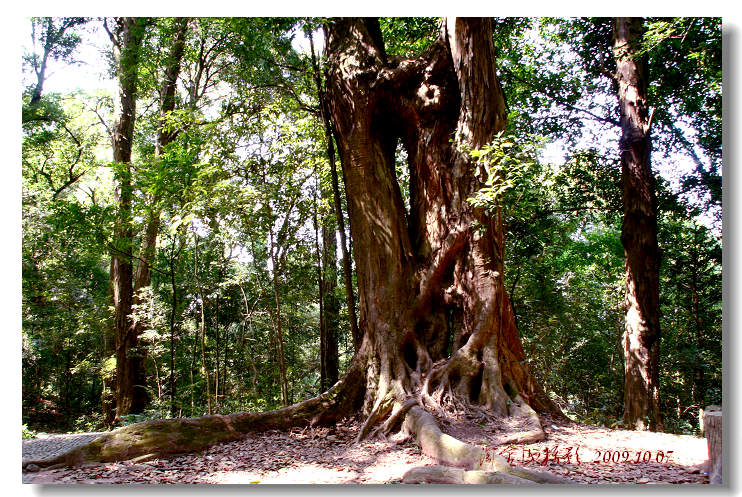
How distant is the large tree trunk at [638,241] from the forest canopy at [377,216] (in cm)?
3

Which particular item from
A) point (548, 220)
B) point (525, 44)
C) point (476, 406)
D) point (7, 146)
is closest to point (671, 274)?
point (548, 220)

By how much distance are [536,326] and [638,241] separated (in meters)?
3.28

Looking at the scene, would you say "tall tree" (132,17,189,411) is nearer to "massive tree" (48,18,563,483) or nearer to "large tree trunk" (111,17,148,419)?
"large tree trunk" (111,17,148,419)

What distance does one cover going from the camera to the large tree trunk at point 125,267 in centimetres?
656

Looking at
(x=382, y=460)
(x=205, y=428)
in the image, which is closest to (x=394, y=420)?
(x=382, y=460)

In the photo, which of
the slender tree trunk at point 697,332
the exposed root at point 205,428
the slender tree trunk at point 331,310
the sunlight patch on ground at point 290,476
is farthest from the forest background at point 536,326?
the sunlight patch on ground at point 290,476

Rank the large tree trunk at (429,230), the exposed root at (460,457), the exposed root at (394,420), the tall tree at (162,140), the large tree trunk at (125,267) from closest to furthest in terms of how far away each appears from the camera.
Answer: the exposed root at (460,457), the exposed root at (394,420), the large tree trunk at (429,230), the tall tree at (162,140), the large tree trunk at (125,267)

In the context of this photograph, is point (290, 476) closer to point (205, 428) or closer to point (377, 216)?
point (205, 428)

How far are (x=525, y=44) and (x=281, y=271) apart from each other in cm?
490

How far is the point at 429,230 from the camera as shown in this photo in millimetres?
4562

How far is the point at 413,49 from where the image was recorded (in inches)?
249

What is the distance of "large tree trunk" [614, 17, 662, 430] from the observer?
16.0ft

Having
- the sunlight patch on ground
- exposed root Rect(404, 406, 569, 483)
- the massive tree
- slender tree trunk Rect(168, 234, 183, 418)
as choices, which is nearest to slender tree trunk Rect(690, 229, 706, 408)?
the massive tree

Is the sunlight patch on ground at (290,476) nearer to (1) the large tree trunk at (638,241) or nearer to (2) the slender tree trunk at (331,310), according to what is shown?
(1) the large tree trunk at (638,241)
